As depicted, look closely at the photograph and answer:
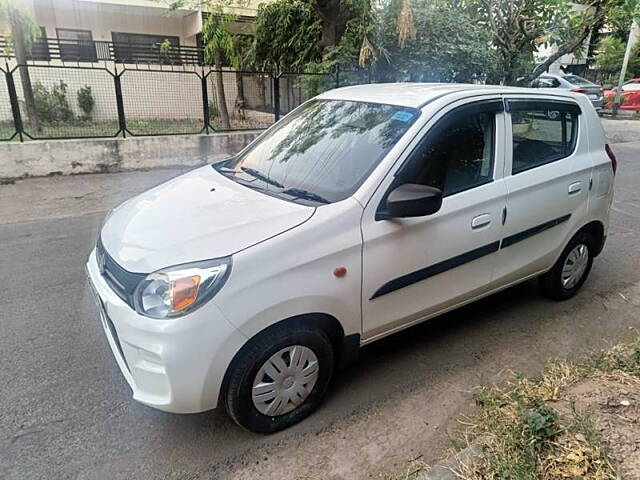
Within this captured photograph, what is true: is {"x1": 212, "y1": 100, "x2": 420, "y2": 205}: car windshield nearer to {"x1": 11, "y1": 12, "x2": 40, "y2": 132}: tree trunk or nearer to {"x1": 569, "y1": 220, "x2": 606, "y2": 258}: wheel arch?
{"x1": 569, "y1": 220, "x2": 606, "y2": 258}: wheel arch

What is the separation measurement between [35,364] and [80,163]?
6252mm

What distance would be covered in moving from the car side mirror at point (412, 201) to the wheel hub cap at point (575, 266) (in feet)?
6.52

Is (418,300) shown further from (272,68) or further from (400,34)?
(272,68)

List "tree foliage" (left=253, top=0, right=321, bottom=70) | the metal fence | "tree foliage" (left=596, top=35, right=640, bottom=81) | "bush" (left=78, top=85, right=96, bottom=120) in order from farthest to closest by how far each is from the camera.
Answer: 1. "tree foliage" (left=596, top=35, right=640, bottom=81)
2. "tree foliage" (left=253, top=0, right=321, bottom=70)
3. "bush" (left=78, top=85, right=96, bottom=120)
4. the metal fence

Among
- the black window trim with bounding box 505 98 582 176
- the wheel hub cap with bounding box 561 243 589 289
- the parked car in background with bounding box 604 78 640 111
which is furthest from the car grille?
the parked car in background with bounding box 604 78 640 111

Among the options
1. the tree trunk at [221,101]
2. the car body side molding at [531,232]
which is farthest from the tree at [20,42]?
the car body side molding at [531,232]

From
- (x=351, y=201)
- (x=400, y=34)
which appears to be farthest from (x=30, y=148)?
(x=351, y=201)

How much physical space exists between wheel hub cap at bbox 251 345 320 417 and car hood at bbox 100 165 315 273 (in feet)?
2.08

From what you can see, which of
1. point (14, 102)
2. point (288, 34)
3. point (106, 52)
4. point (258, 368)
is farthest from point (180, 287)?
point (106, 52)

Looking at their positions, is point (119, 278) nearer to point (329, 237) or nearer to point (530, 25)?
point (329, 237)

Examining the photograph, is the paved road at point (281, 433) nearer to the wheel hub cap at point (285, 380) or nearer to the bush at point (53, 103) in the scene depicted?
the wheel hub cap at point (285, 380)

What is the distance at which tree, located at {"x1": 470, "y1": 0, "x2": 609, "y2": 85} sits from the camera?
970 cm

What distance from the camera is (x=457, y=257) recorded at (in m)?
3.08

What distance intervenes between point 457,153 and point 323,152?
86 centimetres
